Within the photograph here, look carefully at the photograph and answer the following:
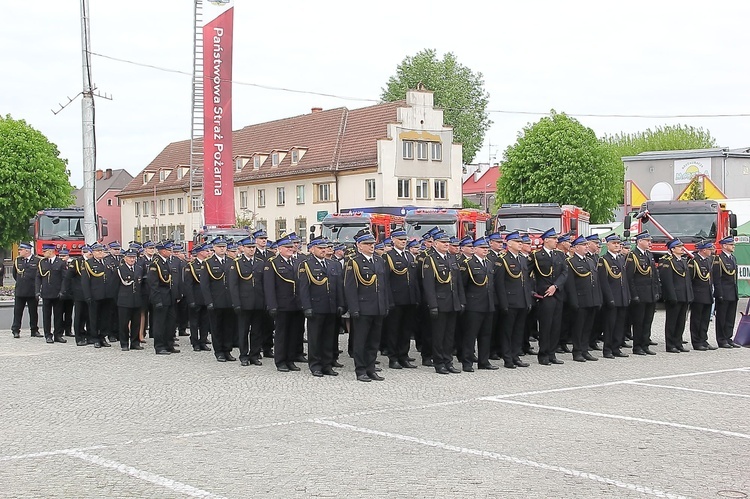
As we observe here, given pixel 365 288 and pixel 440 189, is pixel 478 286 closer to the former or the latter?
pixel 365 288

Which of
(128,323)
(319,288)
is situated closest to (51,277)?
(128,323)

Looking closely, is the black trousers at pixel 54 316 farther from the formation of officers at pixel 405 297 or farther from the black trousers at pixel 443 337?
the black trousers at pixel 443 337

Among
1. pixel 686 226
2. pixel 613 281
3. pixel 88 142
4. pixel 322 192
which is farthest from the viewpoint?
pixel 322 192

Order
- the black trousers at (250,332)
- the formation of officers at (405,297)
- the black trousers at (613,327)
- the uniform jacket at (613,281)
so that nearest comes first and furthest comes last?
the formation of officers at (405,297), the black trousers at (250,332), the uniform jacket at (613,281), the black trousers at (613,327)

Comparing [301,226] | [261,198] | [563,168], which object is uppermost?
[563,168]

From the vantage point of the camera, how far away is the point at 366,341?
1181 centimetres

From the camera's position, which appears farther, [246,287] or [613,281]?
[613,281]

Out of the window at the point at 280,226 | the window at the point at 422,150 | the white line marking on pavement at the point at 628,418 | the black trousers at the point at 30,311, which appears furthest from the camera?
the window at the point at 280,226

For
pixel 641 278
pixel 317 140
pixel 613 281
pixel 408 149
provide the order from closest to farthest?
pixel 613 281, pixel 641 278, pixel 408 149, pixel 317 140

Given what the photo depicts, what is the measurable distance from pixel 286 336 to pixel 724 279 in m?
6.99

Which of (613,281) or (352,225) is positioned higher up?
(352,225)

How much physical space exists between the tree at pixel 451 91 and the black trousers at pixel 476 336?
53760 mm

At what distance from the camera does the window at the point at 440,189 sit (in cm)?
5578

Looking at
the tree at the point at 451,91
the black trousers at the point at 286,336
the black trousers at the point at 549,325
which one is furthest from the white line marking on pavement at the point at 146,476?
the tree at the point at 451,91
